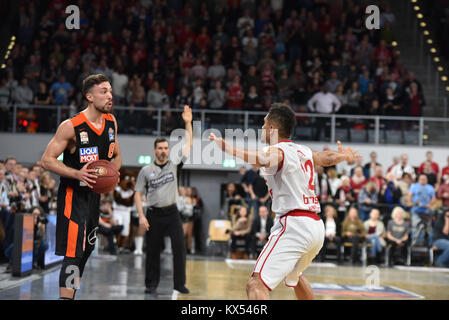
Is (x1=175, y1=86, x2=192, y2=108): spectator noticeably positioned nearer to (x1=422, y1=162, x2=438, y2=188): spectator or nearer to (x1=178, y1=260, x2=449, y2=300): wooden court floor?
(x1=178, y1=260, x2=449, y2=300): wooden court floor

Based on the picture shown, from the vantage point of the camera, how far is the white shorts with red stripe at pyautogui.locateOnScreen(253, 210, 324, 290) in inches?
189

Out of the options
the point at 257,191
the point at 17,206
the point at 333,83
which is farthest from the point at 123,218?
the point at 333,83

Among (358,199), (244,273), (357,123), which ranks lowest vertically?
(244,273)

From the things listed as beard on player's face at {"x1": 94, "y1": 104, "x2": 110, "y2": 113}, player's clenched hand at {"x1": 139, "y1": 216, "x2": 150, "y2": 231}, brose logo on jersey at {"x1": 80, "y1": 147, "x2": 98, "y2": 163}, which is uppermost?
beard on player's face at {"x1": 94, "y1": 104, "x2": 110, "y2": 113}

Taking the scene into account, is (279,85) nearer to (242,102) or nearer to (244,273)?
(242,102)

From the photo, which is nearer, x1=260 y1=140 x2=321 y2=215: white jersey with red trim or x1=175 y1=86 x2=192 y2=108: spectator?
x1=260 y1=140 x2=321 y2=215: white jersey with red trim

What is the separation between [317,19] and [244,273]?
10509 mm

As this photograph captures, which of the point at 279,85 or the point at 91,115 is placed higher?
the point at 279,85

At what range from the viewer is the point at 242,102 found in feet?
53.9

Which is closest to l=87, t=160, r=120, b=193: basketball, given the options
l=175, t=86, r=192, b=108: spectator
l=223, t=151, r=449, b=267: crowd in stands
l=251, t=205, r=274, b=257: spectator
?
l=223, t=151, r=449, b=267: crowd in stands

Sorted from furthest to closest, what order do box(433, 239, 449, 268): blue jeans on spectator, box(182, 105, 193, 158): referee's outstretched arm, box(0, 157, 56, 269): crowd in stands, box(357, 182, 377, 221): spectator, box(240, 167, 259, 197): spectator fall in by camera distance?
box(240, 167, 259, 197): spectator
box(357, 182, 377, 221): spectator
box(433, 239, 449, 268): blue jeans on spectator
box(0, 157, 56, 269): crowd in stands
box(182, 105, 193, 158): referee's outstretched arm

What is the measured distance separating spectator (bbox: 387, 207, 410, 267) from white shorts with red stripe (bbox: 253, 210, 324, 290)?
29.9 ft
